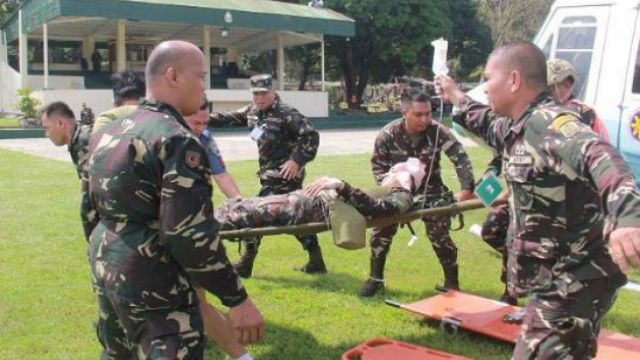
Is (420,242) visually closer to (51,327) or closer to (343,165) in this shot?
(51,327)

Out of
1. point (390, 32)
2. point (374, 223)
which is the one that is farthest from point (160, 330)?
point (390, 32)

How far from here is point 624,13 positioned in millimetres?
7941

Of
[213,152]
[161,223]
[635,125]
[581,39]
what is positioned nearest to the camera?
[161,223]

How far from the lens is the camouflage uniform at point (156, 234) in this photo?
2584 mm

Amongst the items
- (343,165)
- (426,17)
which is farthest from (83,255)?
(426,17)

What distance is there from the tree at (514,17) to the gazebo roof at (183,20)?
10.3m

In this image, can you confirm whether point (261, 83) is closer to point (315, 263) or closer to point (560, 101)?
point (315, 263)

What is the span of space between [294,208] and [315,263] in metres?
1.75

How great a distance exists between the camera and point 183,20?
90.5 feet

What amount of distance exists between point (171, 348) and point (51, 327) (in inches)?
117

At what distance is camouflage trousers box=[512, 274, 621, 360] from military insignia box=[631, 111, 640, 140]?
17.7 ft

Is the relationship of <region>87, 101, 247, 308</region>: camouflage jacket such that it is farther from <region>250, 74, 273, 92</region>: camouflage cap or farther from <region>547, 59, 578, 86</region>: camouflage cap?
<region>250, 74, 273, 92</region>: camouflage cap

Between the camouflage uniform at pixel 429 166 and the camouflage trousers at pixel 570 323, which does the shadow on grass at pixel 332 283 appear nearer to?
the camouflage uniform at pixel 429 166

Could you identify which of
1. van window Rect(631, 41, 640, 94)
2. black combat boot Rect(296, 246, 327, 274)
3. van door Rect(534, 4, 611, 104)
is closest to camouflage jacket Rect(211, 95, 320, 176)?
black combat boot Rect(296, 246, 327, 274)
